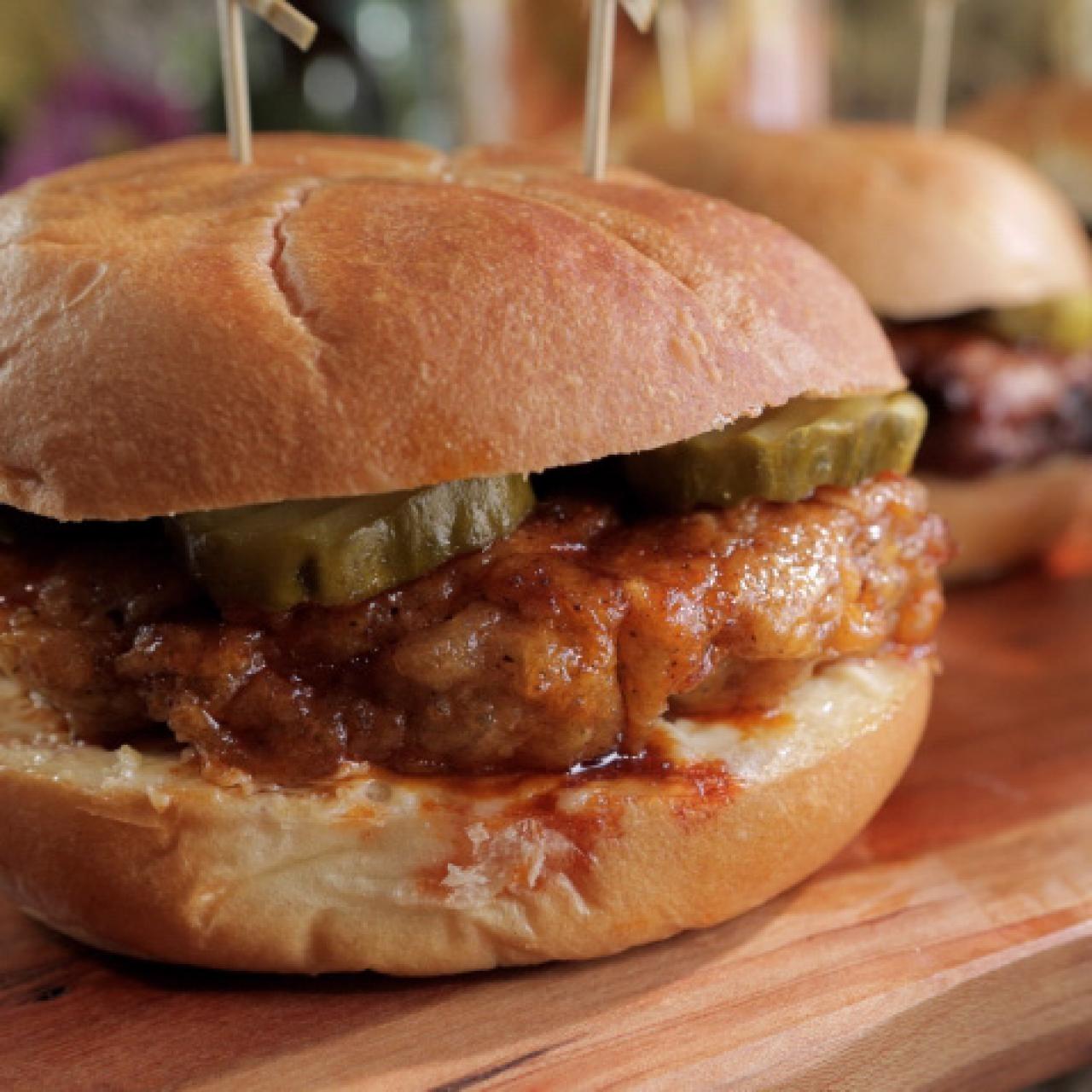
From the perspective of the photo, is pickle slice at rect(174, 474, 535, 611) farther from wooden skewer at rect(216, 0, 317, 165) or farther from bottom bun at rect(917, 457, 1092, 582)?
bottom bun at rect(917, 457, 1092, 582)

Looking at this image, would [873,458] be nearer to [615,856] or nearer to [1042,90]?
[615,856]

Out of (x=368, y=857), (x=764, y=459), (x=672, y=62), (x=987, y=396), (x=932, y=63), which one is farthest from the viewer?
(x=672, y=62)

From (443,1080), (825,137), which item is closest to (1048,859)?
(443,1080)

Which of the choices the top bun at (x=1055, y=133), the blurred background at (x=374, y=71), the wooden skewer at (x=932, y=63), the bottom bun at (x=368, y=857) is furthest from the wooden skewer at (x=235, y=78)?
the top bun at (x=1055, y=133)

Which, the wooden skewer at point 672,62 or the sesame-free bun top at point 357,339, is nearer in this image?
the sesame-free bun top at point 357,339

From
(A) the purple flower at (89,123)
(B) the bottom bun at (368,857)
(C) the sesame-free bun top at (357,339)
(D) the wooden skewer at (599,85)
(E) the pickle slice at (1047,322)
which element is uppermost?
(D) the wooden skewer at (599,85)

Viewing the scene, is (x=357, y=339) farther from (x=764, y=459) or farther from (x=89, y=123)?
(x=89, y=123)

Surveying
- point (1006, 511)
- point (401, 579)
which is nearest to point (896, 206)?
point (1006, 511)

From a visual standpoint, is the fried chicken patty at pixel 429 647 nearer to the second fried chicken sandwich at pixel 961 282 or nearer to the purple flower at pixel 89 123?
the second fried chicken sandwich at pixel 961 282
